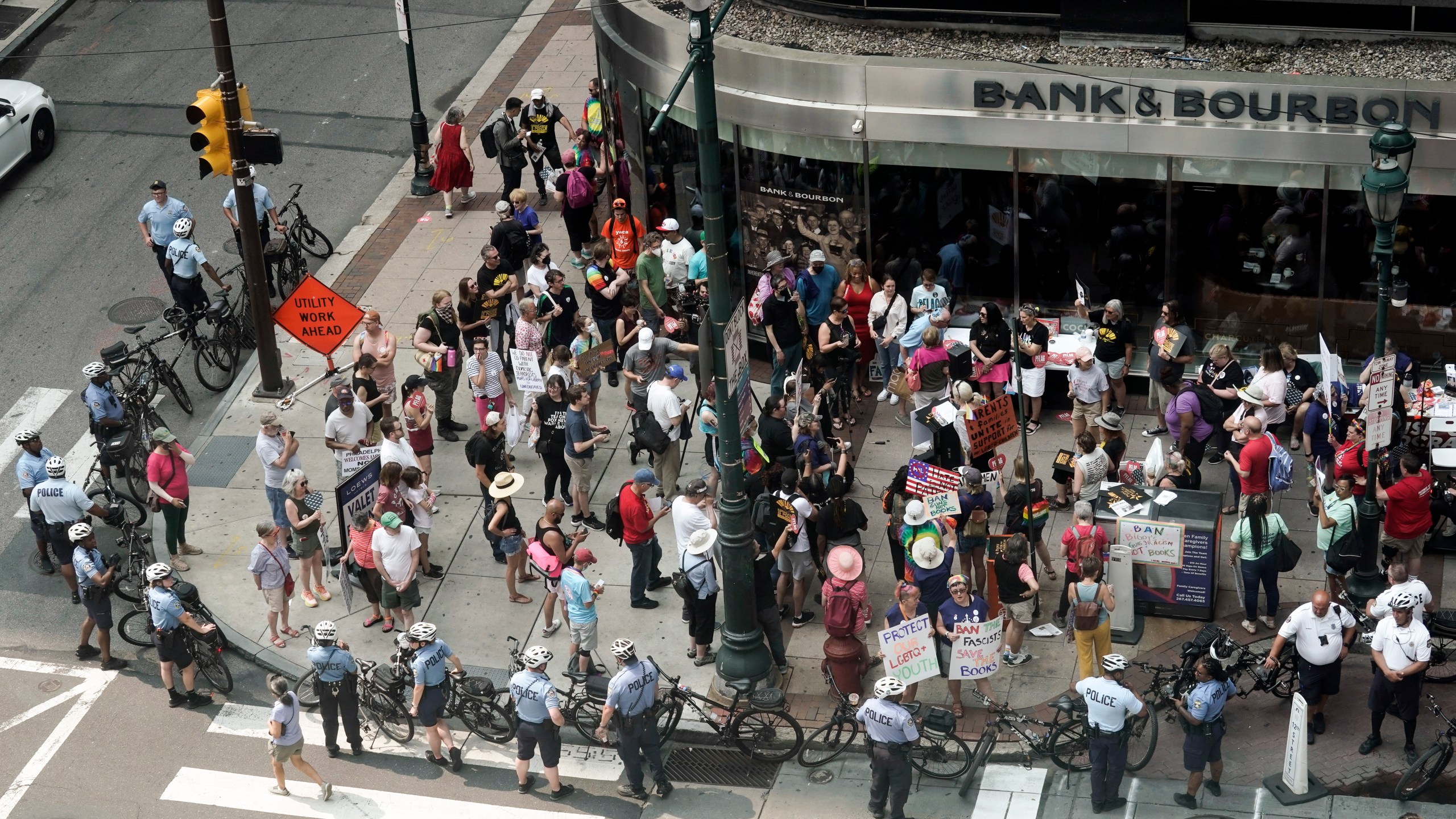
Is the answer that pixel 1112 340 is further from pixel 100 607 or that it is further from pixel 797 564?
pixel 100 607

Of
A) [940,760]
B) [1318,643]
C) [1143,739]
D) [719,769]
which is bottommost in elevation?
[719,769]

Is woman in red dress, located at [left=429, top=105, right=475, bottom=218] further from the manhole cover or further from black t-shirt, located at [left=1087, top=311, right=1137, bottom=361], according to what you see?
black t-shirt, located at [left=1087, top=311, right=1137, bottom=361]

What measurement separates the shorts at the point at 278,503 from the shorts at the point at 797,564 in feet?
16.5

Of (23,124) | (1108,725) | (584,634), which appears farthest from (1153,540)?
(23,124)

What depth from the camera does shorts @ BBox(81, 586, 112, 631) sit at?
17.5m

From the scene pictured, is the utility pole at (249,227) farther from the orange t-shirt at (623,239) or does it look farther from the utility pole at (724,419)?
the utility pole at (724,419)

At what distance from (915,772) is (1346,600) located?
4226 millimetres

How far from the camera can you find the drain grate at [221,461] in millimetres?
20859

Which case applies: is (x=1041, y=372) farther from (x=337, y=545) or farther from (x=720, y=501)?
(x=337, y=545)

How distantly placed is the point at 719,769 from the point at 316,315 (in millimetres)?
6831

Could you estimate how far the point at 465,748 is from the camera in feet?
54.9

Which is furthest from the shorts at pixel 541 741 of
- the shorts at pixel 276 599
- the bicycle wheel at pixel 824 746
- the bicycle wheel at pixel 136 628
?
the bicycle wheel at pixel 136 628

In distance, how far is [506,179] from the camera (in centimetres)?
2608

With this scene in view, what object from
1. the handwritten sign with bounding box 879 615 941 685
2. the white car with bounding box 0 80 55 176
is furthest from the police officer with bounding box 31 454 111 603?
the white car with bounding box 0 80 55 176
